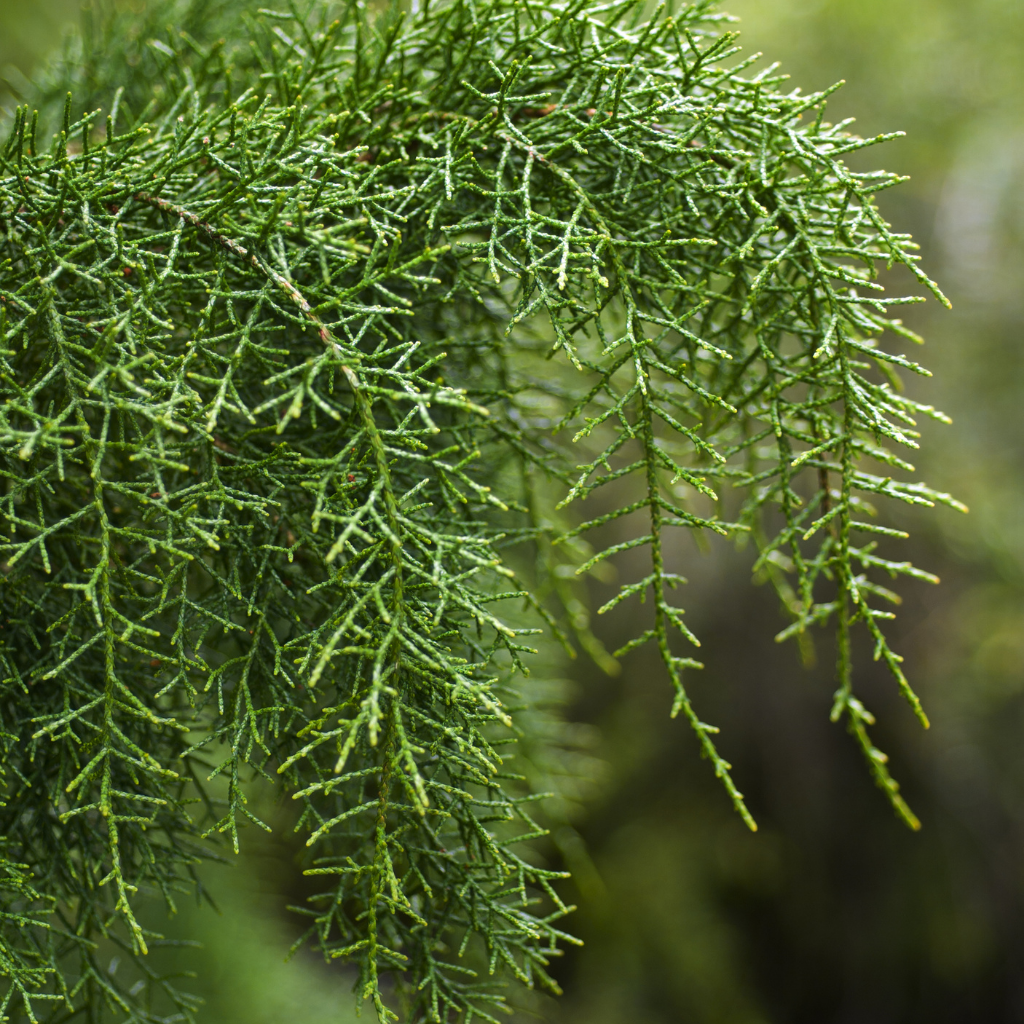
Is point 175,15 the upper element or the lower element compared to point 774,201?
upper

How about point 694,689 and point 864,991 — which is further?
point 694,689

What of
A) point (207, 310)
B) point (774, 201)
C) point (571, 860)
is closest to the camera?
point (207, 310)

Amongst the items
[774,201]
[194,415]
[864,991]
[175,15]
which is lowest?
[864,991]

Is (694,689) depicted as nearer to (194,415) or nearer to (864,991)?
(864,991)

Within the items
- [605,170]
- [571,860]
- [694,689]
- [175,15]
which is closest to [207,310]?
[605,170]

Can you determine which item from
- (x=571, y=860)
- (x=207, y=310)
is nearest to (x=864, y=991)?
(x=571, y=860)

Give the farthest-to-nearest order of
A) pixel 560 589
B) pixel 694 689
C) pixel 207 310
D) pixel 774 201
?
pixel 694 689
pixel 560 589
pixel 774 201
pixel 207 310

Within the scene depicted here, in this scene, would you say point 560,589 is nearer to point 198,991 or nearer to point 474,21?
point 474,21
